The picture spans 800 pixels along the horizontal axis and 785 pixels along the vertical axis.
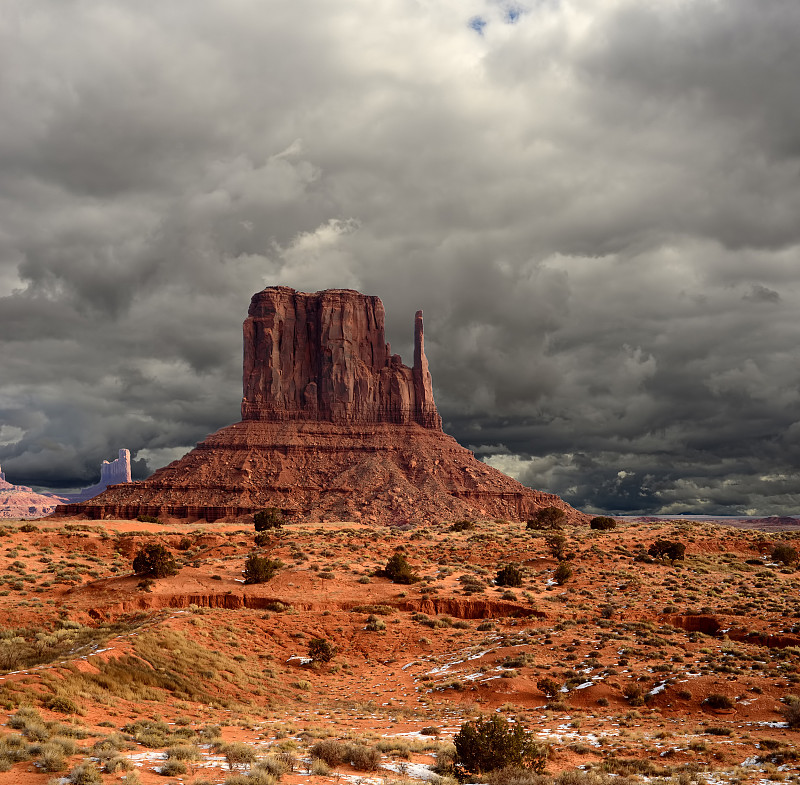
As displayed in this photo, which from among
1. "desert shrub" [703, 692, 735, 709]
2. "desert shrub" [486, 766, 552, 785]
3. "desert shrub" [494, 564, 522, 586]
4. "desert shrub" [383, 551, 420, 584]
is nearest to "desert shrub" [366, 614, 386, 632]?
"desert shrub" [383, 551, 420, 584]

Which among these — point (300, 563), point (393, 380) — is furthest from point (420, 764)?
point (393, 380)

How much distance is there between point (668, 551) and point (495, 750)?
40.8 meters

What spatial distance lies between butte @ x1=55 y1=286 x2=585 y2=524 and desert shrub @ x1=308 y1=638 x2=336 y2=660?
92850 millimetres

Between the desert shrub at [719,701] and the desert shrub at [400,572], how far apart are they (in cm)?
2355

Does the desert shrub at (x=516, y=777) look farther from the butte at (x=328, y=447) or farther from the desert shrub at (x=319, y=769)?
the butte at (x=328, y=447)

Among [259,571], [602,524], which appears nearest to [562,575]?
[259,571]

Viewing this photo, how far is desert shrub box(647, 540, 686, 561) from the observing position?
164 feet

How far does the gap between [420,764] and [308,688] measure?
13258mm

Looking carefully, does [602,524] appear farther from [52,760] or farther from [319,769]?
[52,760]

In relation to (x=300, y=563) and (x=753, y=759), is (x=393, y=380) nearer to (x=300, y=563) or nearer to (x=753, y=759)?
(x=300, y=563)

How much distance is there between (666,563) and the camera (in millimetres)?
48781

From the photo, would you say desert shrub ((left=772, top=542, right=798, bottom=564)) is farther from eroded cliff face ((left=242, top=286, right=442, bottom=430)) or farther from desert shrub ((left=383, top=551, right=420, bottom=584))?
eroded cliff face ((left=242, top=286, right=442, bottom=430))

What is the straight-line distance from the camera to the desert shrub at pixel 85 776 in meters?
12.1

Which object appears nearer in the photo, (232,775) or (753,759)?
(232,775)
